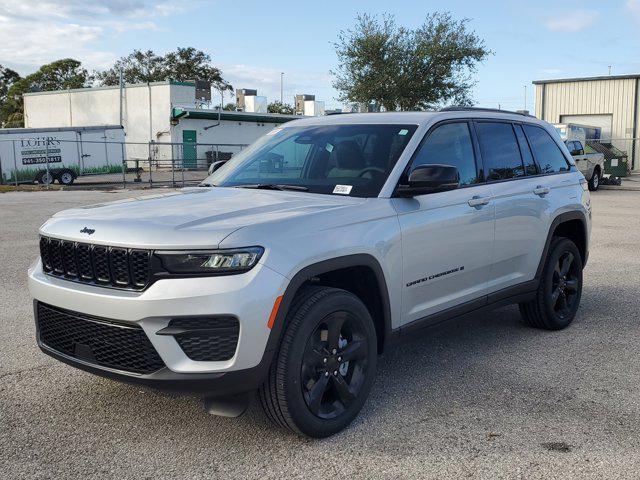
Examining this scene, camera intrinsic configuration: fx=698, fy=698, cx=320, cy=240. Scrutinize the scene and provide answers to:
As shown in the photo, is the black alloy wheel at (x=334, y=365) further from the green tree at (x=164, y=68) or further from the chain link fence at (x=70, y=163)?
the green tree at (x=164, y=68)

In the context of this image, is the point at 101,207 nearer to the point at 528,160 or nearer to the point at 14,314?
the point at 14,314

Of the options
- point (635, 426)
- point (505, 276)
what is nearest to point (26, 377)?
point (505, 276)

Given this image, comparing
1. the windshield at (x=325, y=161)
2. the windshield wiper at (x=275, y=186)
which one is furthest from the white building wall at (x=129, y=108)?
the windshield wiper at (x=275, y=186)

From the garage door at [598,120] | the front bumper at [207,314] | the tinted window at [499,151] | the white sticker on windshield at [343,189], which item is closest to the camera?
the front bumper at [207,314]

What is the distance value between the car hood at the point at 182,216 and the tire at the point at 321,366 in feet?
1.70

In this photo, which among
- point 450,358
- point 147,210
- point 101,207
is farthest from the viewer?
point 450,358

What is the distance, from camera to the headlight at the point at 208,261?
3.37 m

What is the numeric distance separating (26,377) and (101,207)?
1506mm

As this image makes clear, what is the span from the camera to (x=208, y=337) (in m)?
3.37

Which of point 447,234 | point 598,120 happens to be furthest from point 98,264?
point 598,120

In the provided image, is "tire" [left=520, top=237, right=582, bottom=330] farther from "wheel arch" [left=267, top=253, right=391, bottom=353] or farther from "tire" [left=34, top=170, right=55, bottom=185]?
"tire" [left=34, top=170, right=55, bottom=185]

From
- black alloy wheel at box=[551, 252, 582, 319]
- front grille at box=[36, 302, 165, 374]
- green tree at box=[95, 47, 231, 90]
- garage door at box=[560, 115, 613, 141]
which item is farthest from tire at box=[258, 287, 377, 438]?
green tree at box=[95, 47, 231, 90]

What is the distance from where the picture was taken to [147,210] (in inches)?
154

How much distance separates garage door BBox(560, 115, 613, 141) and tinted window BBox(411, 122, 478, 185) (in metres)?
40.4
